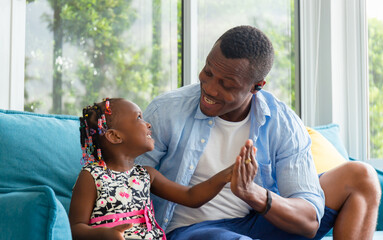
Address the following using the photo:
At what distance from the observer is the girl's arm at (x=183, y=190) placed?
161 centimetres

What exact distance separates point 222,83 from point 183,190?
0.39 meters

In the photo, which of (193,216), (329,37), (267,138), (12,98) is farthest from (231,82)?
(329,37)

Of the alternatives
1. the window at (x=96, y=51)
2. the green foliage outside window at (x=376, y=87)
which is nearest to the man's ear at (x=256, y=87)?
the window at (x=96, y=51)

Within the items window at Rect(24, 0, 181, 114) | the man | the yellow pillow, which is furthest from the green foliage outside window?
the man

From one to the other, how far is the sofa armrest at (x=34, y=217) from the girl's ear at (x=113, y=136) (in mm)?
463

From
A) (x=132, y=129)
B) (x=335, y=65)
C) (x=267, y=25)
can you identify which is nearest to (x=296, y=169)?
(x=132, y=129)

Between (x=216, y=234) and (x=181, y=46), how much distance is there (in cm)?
164

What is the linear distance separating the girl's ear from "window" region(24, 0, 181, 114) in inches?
38.3

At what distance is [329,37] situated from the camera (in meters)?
2.99

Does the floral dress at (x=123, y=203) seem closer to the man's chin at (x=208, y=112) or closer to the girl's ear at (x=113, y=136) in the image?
the girl's ear at (x=113, y=136)

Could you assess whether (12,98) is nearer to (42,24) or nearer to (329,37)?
(42,24)

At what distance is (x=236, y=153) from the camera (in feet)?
5.92

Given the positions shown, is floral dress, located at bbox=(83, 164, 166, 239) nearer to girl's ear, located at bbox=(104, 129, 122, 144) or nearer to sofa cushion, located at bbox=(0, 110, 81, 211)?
girl's ear, located at bbox=(104, 129, 122, 144)

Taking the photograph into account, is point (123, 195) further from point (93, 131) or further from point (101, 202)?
point (93, 131)
